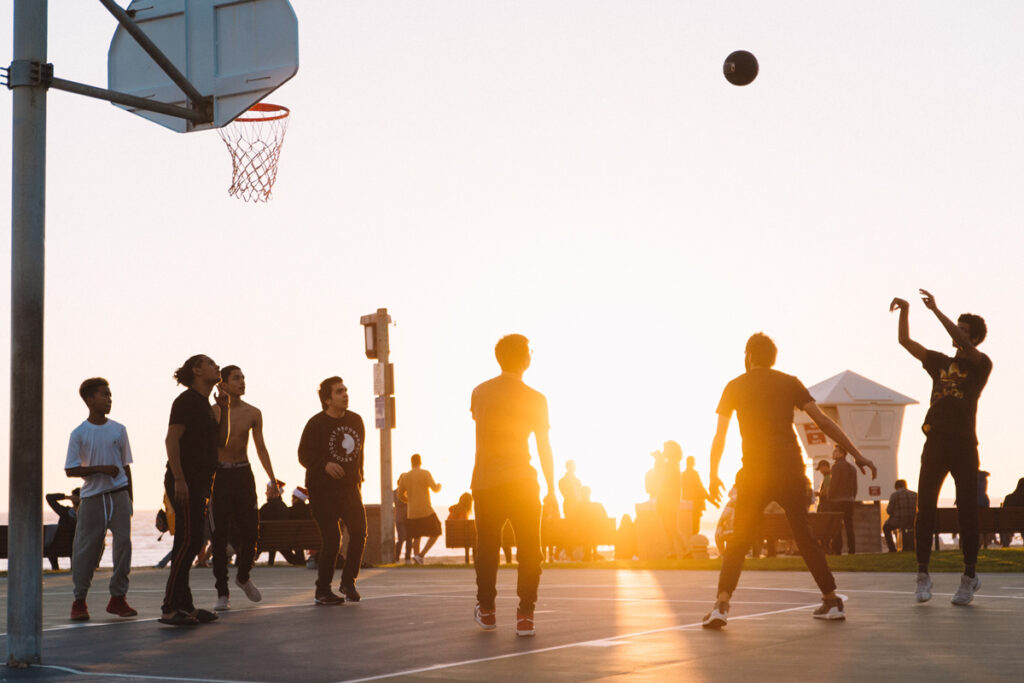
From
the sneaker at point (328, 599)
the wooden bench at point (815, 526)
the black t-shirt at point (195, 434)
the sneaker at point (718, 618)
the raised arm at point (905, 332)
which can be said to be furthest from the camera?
the wooden bench at point (815, 526)

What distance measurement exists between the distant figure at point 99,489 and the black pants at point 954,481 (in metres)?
6.21

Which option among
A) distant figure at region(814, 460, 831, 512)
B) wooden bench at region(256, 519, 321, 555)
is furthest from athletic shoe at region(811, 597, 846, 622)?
distant figure at region(814, 460, 831, 512)

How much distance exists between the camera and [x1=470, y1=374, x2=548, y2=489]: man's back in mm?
9242

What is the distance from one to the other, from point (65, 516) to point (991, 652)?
15.0m

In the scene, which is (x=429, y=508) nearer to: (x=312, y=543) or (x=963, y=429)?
(x=312, y=543)

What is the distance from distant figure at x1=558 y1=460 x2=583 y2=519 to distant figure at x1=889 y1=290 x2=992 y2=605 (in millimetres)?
13514

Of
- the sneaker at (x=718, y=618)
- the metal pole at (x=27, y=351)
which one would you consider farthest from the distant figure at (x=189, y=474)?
the sneaker at (x=718, y=618)

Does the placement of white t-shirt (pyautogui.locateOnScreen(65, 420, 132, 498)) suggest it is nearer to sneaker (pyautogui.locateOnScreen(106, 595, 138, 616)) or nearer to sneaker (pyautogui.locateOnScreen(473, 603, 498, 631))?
sneaker (pyautogui.locateOnScreen(106, 595, 138, 616))

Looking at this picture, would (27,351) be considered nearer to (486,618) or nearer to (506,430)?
(506,430)

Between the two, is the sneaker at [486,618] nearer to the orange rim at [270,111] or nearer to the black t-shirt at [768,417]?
the black t-shirt at [768,417]

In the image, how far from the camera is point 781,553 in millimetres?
25000

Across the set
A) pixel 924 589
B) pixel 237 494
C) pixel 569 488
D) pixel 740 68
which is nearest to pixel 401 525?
pixel 569 488

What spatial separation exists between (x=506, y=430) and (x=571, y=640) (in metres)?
1.49

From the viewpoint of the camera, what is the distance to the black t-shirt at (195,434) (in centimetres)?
1024
